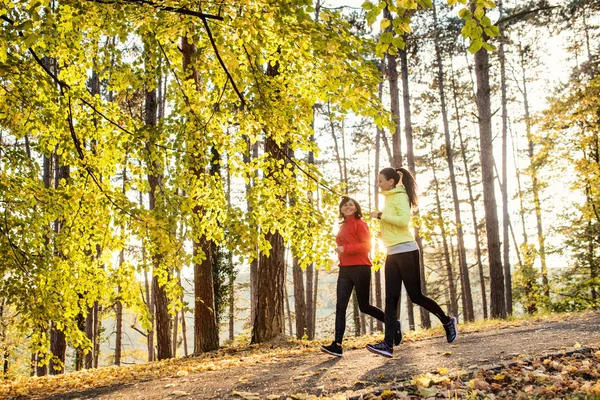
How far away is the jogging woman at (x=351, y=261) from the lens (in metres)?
5.29

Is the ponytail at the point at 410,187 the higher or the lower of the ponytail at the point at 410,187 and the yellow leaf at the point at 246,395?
the higher

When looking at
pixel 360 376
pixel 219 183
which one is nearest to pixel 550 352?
pixel 360 376

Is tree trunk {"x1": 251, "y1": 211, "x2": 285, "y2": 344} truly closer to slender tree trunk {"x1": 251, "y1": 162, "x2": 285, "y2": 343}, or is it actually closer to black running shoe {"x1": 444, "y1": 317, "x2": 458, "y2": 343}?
slender tree trunk {"x1": 251, "y1": 162, "x2": 285, "y2": 343}

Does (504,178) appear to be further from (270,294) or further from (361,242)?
(361,242)

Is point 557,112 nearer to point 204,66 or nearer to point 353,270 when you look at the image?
point 353,270

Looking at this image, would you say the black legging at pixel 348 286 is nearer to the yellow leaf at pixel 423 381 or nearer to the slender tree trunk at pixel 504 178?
the yellow leaf at pixel 423 381

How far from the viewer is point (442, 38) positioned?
65.9 ft

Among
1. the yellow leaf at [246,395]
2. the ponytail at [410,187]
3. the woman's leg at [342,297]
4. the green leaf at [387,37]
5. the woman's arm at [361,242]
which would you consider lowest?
the yellow leaf at [246,395]

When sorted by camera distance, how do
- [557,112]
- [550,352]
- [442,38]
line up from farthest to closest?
1. [442,38]
2. [557,112]
3. [550,352]

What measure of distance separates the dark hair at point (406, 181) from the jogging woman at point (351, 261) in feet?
1.78

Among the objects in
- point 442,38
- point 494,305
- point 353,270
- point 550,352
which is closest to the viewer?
point 550,352

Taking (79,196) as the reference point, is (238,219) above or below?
below

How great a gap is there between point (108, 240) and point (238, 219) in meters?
1.43

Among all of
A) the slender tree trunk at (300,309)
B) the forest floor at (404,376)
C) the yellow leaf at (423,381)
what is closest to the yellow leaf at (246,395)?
the forest floor at (404,376)
